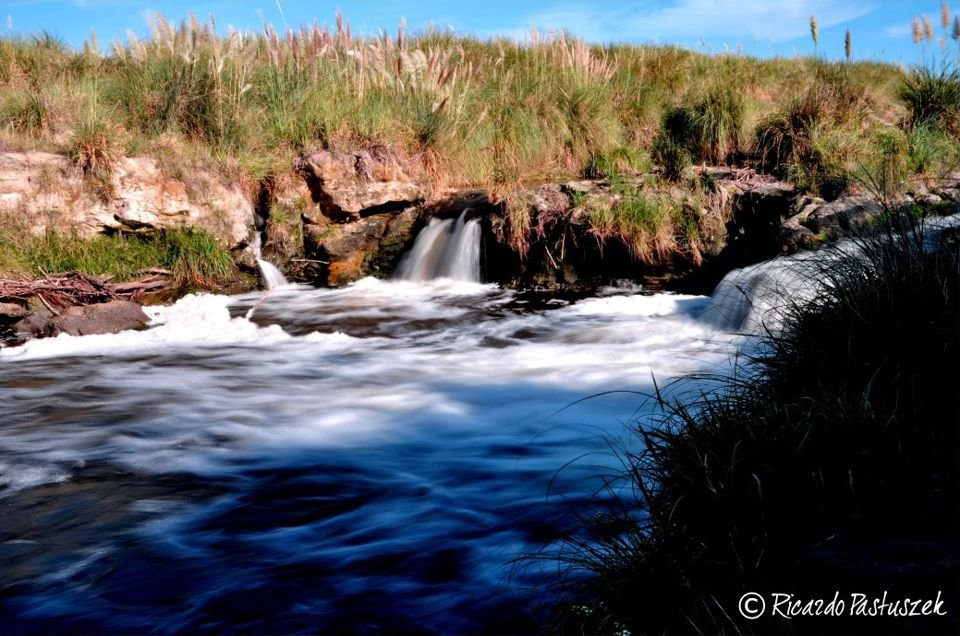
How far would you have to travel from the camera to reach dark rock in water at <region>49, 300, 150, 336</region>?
7.28 metres

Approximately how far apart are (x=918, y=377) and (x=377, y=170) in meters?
8.36

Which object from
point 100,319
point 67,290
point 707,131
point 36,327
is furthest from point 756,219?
point 36,327

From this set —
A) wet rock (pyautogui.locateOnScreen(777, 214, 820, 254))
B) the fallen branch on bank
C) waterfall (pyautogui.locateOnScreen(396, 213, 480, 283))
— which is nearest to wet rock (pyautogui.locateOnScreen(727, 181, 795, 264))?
wet rock (pyautogui.locateOnScreen(777, 214, 820, 254))

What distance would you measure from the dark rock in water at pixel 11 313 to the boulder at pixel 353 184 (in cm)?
363

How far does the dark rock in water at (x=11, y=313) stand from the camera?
300 inches

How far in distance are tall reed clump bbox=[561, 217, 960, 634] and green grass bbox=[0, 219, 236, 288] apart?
7.30 metres

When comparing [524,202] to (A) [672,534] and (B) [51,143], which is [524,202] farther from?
(A) [672,534]

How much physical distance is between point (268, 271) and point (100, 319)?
8.77 feet

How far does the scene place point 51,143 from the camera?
9484mm

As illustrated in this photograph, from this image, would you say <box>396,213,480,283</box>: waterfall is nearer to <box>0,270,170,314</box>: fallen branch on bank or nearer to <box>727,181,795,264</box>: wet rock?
<box>727,181,795,264</box>: wet rock

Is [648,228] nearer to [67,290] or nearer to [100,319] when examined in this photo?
[100,319]

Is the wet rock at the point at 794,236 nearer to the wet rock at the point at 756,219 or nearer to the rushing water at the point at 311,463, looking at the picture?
the wet rock at the point at 756,219

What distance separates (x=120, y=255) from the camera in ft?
30.0

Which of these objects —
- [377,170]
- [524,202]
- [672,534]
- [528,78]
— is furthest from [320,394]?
[528,78]
